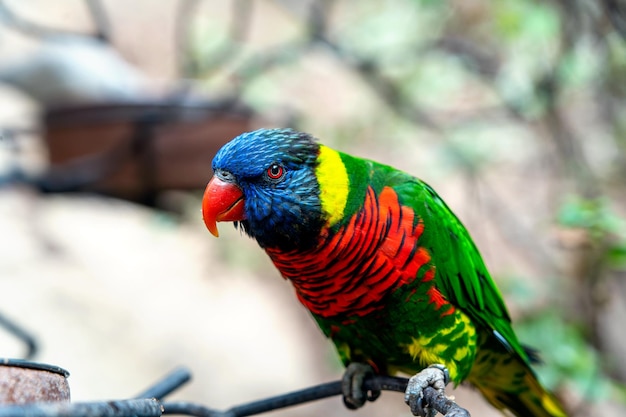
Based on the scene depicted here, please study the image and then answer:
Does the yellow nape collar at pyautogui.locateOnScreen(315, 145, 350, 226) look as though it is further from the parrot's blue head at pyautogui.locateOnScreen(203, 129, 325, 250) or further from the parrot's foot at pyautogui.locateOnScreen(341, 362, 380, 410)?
the parrot's foot at pyautogui.locateOnScreen(341, 362, 380, 410)

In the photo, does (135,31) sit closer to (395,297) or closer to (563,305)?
(563,305)

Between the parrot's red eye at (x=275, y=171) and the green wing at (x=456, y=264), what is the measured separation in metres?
0.31

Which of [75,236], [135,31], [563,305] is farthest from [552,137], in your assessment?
[135,31]

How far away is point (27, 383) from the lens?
71 centimetres

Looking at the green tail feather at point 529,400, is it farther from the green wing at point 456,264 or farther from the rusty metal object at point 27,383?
the rusty metal object at point 27,383

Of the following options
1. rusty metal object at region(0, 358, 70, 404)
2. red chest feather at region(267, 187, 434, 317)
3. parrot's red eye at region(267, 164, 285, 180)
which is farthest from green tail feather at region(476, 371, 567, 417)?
rusty metal object at region(0, 358, 70, 404)

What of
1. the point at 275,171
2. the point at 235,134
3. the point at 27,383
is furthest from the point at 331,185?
the point at 235,134

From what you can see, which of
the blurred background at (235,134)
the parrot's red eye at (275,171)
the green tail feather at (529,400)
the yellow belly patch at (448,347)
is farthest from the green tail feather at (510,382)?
the parrot's red eye at (275,171)

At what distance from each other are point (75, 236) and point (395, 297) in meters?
3.50

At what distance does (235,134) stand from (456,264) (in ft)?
5.08

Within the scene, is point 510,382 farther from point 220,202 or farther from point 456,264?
point 220,202

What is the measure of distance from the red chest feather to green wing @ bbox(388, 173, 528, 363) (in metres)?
0.04

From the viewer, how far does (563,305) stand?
10.2 feet

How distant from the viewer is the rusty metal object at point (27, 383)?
2.27 ft
